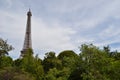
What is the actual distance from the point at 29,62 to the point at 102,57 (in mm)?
16688

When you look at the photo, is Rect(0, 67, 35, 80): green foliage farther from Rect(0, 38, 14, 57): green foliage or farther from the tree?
the tree

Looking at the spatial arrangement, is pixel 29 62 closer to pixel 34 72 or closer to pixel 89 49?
pixel 34 72

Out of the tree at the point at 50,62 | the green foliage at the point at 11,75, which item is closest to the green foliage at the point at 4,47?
the green foliage at the point at 11,75

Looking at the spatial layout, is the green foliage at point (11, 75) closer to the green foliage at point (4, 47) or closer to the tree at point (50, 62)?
the green foliage at point (4, 47)

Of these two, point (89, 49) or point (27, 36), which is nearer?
point (89, 49)

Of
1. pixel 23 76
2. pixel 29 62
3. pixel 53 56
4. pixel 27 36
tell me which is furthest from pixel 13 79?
pixel 27 36

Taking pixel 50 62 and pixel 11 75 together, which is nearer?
pixel 11 75

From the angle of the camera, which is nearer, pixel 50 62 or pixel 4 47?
pixel 4 47

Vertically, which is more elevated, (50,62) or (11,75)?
(50,62)

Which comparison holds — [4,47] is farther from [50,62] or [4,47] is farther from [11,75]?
[50,62]

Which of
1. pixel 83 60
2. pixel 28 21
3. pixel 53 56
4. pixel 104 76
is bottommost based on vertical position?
pixel 104 76

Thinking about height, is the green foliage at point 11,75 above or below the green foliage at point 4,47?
below

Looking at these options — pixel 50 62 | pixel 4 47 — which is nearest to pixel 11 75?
pixel 4 47

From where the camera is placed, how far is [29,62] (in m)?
42.9
